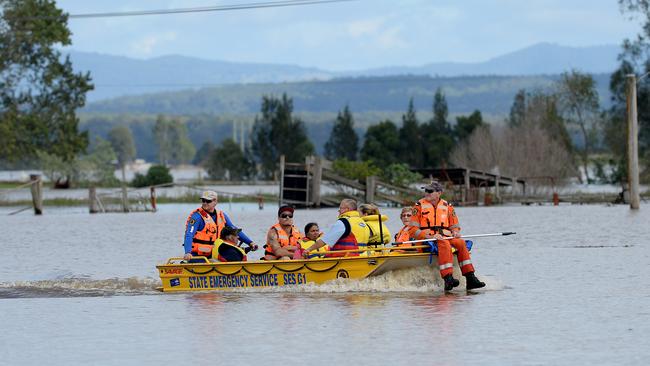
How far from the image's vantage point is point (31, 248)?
144 ft

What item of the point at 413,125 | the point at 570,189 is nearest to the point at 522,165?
the point at 570,189

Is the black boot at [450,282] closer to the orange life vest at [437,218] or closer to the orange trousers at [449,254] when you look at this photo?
the orange trousers at [449,254]

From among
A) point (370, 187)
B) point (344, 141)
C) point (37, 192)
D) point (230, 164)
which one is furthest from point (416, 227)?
point (230, 164)

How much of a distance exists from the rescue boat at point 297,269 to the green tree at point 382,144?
96.5 m

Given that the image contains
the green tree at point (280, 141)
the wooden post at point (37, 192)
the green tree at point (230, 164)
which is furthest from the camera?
the green tree at point (230, 164)

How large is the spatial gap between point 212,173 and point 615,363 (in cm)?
13362

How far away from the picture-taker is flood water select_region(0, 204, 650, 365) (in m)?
18.1

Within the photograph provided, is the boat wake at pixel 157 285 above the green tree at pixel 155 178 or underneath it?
underneath

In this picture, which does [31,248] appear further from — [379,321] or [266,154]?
[266,154]

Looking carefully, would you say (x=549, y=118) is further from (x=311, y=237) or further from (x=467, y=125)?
(x=311, y=237)

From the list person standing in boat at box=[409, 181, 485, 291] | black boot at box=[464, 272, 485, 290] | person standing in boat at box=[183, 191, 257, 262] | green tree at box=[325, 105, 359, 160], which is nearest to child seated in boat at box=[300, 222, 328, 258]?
person standing in boat at box=[183, 191, 257, 262]

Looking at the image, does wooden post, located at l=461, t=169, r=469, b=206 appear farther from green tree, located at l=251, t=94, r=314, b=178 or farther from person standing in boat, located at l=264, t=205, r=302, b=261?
green tree, located at l=251, t=94, r=314, b=178

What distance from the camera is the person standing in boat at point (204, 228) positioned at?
84.7ft

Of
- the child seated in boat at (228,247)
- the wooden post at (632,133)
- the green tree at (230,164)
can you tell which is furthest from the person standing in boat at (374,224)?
the green tree at (230,164)
